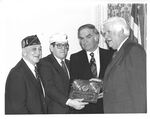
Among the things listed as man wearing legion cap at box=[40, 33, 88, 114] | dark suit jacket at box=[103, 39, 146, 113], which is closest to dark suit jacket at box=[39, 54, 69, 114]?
man wearing legion cap at box=[40, 33, 88, 114]

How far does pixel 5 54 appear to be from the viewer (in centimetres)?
202

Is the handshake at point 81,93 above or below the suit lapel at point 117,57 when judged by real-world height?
below

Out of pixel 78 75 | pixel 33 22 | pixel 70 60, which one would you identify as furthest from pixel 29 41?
pixel 78 75

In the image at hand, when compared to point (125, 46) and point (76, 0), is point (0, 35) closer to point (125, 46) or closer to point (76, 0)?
point (76, 0)

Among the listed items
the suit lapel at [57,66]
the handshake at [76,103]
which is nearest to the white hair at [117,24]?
the suit lapel at [57,66]

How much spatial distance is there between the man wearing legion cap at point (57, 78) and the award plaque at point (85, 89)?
4 cm

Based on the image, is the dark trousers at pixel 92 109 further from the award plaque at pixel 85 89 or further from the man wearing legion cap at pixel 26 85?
the man wearing legion cap at pixel 26 85

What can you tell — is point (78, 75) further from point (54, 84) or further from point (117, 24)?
point (117, 24)

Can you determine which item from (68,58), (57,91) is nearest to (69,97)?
(57,91)

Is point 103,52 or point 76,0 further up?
point 76,0

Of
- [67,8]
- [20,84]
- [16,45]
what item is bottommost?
[20,84]

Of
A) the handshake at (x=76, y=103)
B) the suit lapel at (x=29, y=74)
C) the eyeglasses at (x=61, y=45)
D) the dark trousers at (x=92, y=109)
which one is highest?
the eyeglasses at (x=61, y=45)

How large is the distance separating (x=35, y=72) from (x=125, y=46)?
2.46 ft

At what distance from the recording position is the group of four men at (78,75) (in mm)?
2004
